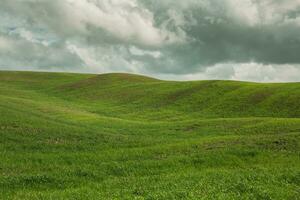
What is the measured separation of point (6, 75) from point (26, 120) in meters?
120

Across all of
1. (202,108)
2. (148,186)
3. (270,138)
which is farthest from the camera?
(202,108)

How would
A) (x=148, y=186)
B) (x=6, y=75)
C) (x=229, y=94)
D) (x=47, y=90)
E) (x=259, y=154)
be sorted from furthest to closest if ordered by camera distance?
(x=6, y=75) → (x=47, y=90) → (x=229, y=94) → (x=259, y=154) → (x=148, y=186)

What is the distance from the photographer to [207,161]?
29297 mm

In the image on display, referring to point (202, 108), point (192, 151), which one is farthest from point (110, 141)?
point (202, 108)

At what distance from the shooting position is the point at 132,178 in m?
23.7

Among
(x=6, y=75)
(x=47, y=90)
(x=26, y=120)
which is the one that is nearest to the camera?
(x=26, y=120)

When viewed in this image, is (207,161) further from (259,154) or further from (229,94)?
(229,94)

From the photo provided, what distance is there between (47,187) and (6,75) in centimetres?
14419

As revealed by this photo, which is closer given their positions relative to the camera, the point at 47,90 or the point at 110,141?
the point at 110,141

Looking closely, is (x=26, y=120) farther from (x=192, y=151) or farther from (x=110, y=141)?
(x=192, y=151)

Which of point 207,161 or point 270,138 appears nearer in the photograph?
point 207,161

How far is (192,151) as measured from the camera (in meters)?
Result: 33.5

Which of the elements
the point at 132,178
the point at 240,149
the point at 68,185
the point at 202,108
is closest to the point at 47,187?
the point at 68,185

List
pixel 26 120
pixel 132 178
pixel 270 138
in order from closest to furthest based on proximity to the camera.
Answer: pixel 132 178 < pixel 270 138 < pixel 26 120
